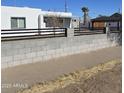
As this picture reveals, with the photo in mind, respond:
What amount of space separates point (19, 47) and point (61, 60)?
8.53ft

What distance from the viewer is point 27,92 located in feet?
25.1

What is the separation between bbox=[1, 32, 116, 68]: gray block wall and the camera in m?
11.4

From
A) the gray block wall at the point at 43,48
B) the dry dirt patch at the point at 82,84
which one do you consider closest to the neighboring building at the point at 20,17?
the gray block wall at the point at 43,48

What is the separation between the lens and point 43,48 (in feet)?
44.6

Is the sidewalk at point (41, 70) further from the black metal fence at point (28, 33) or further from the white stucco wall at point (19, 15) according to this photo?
the white stucco wall at point (19, 15)

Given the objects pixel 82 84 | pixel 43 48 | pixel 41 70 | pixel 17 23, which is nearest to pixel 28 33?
pixel 43 48

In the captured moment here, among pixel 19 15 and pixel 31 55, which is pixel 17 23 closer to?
pixel 19 15

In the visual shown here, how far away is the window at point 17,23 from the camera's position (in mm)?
25772

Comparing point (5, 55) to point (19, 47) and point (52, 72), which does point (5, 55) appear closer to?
point (19, 47)

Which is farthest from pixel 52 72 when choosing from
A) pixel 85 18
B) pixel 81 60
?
pixel 85 18

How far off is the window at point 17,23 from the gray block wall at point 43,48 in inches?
368

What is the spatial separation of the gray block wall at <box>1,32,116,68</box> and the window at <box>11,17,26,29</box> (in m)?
9.34

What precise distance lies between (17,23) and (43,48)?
43.7 ft

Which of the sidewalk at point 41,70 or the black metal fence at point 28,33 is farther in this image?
the black metal fence at point 28,33
